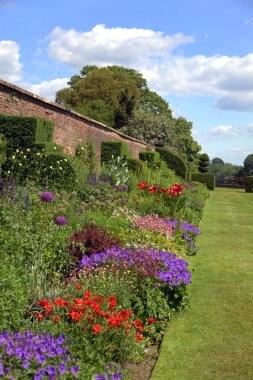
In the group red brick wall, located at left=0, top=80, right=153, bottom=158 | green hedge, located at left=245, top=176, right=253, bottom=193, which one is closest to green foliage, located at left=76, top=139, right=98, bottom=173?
red brick wall, located at left=0, top=80, right=153, bottom=158

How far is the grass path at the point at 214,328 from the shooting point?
161 inches

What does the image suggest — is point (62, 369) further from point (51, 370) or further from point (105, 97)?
point (105, 97)

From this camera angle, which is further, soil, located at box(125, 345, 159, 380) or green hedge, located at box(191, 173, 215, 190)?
green hedge, located at box(191, 173, 215, 190)

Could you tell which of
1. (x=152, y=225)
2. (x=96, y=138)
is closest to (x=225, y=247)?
(x=152, y=225)

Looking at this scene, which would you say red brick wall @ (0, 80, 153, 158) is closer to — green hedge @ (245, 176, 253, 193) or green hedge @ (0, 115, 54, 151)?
green hedge @ (0, 115, 54, 151)

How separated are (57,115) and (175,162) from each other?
18.5 meters

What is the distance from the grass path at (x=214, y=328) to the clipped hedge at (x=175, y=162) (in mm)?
23051

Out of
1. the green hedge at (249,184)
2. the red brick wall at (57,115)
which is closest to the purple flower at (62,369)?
the red brick wall at (57,115)

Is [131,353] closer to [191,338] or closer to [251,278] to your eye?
[191,338]

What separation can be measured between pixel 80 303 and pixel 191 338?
4.98ft

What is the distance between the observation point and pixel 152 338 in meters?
4.80

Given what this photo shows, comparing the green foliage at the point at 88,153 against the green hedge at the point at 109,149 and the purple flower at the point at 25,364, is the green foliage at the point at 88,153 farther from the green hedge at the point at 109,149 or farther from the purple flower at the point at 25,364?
the purple flower at the point at 25,364

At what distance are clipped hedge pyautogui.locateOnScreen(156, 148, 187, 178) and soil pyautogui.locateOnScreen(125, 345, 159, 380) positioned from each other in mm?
27645

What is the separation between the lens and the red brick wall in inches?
480
